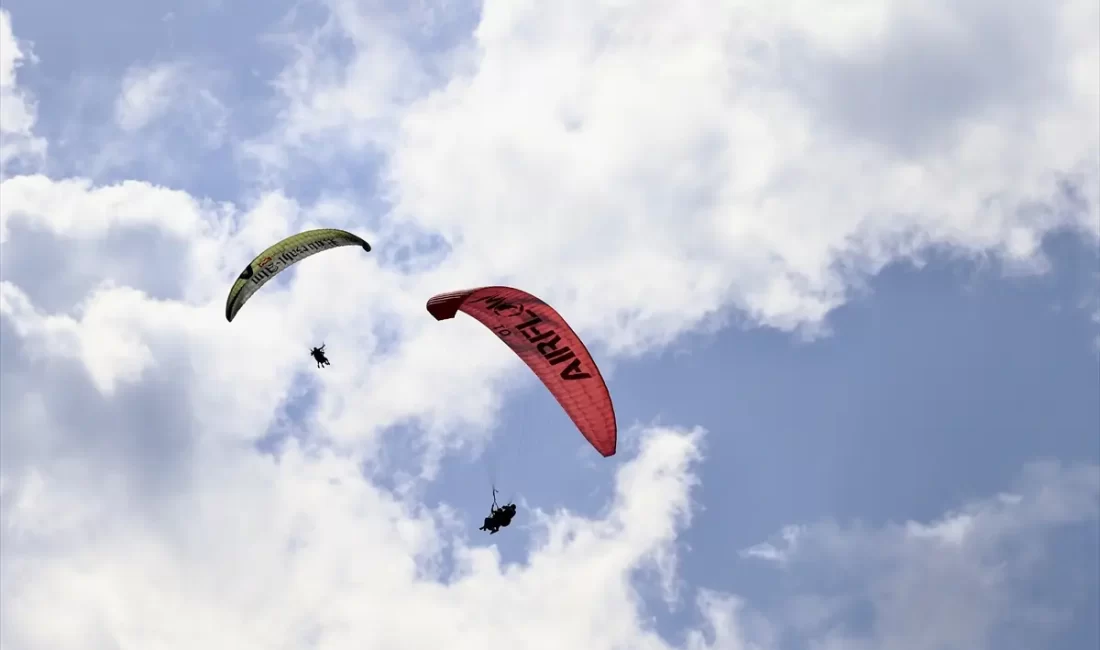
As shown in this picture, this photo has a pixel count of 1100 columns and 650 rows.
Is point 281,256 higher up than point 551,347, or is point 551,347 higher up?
point 281,256

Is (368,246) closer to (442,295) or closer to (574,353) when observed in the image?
(442,295)

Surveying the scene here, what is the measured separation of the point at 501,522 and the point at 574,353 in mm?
9589

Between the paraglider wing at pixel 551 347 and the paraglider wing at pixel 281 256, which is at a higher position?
the paraglider wing at pixel 281 256

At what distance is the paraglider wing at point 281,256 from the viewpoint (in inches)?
2552

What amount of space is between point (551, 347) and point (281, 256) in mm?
17443

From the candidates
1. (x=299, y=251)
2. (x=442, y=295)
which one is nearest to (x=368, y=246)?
(x=299, y=251)

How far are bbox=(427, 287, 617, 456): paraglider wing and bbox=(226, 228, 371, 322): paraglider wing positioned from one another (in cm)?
1185

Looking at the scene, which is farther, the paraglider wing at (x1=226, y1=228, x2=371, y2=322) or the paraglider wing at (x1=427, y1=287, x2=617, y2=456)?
the paraglider wing at (x1=226, y1=228, x2=371, y2=322)

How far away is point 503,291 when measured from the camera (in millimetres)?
54562

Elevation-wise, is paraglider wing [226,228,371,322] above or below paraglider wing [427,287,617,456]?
above

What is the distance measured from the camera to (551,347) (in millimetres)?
55938

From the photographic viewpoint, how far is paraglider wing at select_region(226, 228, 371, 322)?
64812 millimetres

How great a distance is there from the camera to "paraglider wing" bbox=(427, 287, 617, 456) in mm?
54625

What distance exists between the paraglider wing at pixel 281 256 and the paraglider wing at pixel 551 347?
38.9ft
